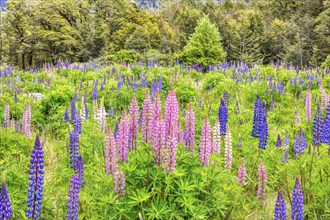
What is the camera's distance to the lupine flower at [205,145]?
2724 millimetres

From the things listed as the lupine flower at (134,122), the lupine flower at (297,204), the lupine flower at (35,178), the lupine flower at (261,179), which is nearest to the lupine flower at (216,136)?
the lupine flower at (261,179)

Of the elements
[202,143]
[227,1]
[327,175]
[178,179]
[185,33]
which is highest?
[227,1]

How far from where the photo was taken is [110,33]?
3141cm

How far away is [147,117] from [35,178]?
969mm

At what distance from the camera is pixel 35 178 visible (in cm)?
217

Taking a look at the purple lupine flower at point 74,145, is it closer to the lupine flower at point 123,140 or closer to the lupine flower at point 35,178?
the lupine flower at point 123,140

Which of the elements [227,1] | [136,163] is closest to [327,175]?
[136,163]

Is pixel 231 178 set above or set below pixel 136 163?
below

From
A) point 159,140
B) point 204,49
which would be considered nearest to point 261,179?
point 159,140

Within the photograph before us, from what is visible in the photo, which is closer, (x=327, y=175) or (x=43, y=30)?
(x=327, y=175)

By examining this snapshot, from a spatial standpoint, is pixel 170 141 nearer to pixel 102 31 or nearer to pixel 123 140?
pixel 123 140

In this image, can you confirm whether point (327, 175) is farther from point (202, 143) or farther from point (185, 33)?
point (185, 33)

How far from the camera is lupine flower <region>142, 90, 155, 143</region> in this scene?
2.63 m

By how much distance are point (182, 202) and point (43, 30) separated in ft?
110
